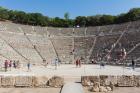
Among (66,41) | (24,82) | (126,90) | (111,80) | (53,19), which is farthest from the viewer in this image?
(53,19)

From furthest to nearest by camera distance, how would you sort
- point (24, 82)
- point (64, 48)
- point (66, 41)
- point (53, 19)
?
1. point (53, 19)
2. point (66, 41)
3. point (64, 48)
4. point (24, 82)

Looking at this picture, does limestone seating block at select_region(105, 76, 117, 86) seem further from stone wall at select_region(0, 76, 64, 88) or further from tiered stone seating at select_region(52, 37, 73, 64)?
tiered stone seating at select_region(52, 37, 73, 64)

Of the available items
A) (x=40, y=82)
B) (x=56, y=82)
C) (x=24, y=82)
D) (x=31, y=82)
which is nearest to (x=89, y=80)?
(x=56, y=82)

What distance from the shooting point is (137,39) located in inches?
2665

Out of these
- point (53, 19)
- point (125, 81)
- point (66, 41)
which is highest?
point (53, 19)

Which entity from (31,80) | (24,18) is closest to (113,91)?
(31,80)

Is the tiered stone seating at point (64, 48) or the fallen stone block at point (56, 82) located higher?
the fallen stone block at point (56, 82)

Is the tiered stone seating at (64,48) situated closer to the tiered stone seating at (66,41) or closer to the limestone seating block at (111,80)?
the tiered stone seating at (66,41)

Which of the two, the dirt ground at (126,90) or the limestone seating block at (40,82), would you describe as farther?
the limestone seating block at (40,82)

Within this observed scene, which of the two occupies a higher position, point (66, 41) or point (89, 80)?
point (89, 80)

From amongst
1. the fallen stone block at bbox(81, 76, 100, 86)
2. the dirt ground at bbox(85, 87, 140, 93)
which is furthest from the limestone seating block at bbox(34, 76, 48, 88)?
the dirt ground at bbox(85, 87, 140, 93)

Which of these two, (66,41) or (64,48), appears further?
(66,41)

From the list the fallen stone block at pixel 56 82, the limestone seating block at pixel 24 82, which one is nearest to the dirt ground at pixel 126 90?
the fallen stone block at pixel 56 82

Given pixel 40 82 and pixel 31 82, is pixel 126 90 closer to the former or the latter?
pixel 40 82
